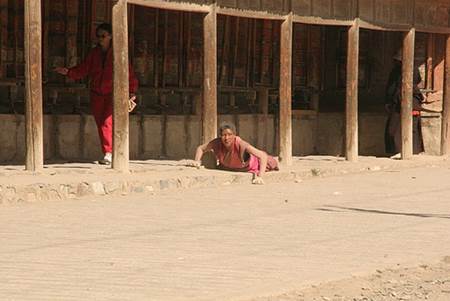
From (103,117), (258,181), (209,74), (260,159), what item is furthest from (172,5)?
(258,181)

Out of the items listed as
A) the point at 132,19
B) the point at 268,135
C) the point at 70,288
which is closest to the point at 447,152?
the point at 268,135

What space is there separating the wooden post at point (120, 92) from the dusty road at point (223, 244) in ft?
3.06

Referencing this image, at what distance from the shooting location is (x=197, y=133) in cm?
1984

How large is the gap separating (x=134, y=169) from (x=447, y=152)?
819 centimetres

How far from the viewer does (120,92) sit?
1570 cm

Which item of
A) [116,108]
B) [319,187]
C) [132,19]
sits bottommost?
[319,187]

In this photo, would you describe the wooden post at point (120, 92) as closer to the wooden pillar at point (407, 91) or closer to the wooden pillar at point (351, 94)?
the wooden pillar at point (351, 94)

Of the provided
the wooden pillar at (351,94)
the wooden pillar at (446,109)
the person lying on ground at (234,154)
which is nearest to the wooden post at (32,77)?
the person lying on ground at (234,154)

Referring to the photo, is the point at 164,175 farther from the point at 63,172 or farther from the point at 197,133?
the point at 197,133

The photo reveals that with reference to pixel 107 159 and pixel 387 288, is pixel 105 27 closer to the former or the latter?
pixel 107 159

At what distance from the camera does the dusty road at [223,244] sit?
8.41 m

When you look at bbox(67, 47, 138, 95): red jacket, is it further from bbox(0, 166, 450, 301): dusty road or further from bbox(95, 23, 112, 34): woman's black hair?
bbox(0, 166, 450, 301): dusty road

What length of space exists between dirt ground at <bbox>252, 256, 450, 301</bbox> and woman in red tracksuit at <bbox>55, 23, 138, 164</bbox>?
8.00 metres

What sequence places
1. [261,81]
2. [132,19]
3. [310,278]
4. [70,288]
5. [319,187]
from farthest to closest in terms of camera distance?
[261,81] → [132,19] → [319,187] → [310,278] → [70,288]
